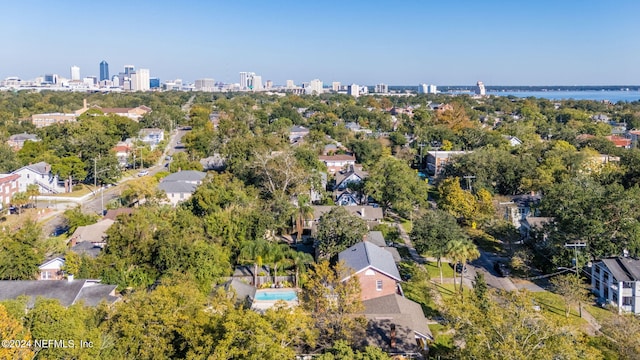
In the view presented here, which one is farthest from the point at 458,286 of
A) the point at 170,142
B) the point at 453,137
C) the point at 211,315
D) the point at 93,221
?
the point at 170,142

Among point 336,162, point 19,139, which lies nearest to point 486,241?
point 336,162

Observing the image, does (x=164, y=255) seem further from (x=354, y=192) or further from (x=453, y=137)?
(x=453, y=137)

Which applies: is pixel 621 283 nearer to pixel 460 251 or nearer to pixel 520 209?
pixel 460 251

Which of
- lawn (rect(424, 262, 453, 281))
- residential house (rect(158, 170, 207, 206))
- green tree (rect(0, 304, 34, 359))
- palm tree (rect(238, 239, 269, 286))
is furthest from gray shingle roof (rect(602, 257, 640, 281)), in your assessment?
residential house (rect(158, 170, 207, 206))

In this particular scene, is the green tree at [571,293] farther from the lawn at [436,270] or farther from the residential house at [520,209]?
the residential house at [520,209]

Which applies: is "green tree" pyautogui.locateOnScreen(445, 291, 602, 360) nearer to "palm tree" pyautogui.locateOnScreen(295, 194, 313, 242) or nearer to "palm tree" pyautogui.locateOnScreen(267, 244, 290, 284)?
"palm tree" pyautogui.locateOnScreen(267, 244, 290, 284)

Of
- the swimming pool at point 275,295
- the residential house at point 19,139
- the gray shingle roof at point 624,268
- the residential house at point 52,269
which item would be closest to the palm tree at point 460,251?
the gray shingle roof at point 624,268

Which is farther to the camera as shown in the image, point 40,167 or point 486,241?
point 40,167
